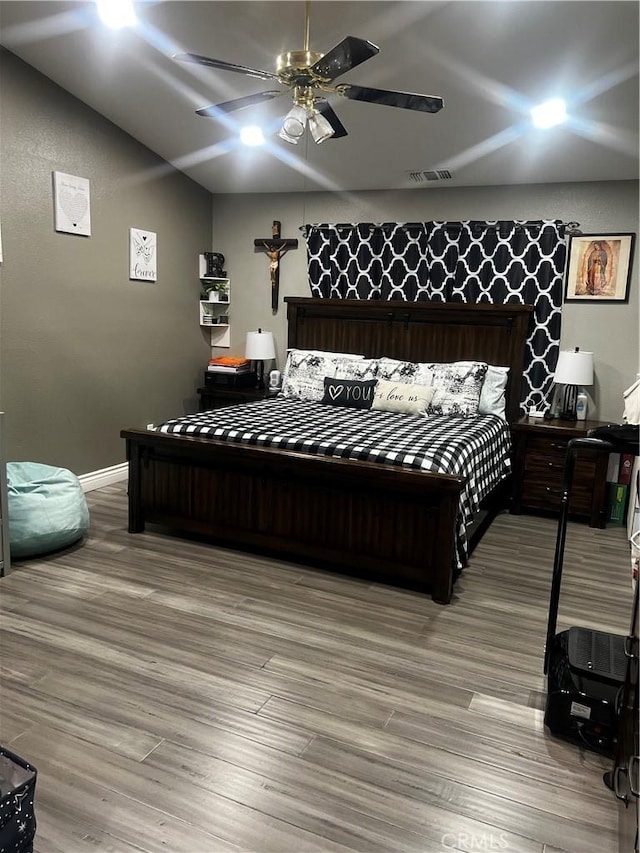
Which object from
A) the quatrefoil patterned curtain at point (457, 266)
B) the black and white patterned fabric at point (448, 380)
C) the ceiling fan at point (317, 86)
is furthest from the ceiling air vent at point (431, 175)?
the ceiling fan at point (317, 86)

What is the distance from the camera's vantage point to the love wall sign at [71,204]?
4180 millimetres

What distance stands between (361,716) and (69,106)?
4.23 meters

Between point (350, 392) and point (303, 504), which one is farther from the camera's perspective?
point (350, 392)

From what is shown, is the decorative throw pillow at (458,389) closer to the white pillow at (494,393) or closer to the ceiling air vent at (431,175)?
the white pillow at (494,393)

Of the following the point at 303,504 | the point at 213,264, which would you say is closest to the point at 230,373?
the point at 213,264

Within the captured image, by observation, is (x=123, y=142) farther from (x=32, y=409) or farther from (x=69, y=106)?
(x=32, y=409)

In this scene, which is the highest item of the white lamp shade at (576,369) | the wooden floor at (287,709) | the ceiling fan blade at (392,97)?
the ceiling fan blade at (392,97)

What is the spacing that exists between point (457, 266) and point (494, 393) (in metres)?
1.13

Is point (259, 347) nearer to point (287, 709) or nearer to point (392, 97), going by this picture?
point (392, 97)

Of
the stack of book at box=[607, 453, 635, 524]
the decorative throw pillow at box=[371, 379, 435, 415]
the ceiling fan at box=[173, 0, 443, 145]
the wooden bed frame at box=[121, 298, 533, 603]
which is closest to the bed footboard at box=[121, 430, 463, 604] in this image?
the wooden bed frame at box=[121, 298, 533, 603]

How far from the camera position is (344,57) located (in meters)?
2.32

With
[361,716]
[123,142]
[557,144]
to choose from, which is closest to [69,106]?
[123,142]

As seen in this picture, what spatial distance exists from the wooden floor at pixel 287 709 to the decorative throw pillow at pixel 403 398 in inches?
56.5

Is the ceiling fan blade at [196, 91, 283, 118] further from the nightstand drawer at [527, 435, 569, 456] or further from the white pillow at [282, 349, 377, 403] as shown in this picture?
the nightstand drawer at [527, 435, 569, 456]
